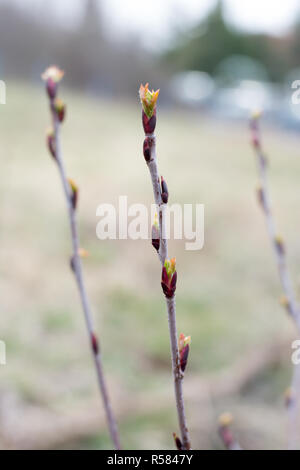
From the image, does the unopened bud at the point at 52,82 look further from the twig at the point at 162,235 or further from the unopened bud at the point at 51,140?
the twig at the point at 162,235

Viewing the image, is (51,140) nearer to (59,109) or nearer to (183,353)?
(59,109)

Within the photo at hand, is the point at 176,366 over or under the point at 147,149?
under

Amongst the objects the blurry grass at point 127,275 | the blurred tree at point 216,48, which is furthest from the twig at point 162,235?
the blurred tree at point 216,48

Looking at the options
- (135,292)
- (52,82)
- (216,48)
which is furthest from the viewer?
(216,48)

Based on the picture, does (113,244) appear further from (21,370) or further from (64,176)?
(64,176)

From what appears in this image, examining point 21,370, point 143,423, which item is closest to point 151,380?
point 143,423

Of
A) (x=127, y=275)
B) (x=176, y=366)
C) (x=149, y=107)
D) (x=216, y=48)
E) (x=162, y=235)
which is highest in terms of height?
(x=216, y=48)

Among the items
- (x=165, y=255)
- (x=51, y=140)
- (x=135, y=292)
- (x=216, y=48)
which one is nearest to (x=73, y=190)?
(x=51, y=140)
